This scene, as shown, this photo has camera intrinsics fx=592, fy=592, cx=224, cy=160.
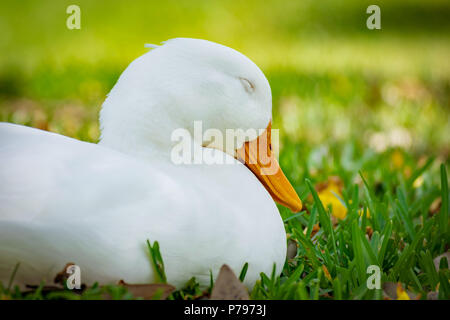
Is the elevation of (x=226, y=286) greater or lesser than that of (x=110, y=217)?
lesser

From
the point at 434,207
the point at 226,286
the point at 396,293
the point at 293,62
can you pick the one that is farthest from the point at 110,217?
the point at 293,62

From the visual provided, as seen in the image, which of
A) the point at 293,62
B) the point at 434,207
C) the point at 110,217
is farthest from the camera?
the point at 293,62

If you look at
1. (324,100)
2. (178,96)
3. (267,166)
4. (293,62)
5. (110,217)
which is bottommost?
(110,217)

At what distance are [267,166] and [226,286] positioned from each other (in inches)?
20.8

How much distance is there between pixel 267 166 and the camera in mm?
1970

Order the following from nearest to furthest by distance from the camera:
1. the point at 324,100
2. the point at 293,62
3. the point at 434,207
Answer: the point at 434,207
the point at 324,100
the point at 293,62

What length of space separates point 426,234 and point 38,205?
1419mm

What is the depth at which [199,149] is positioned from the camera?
180 centimetres

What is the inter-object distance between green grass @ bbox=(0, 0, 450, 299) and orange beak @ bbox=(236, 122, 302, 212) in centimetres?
15

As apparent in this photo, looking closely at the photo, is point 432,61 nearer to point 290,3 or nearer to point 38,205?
point 290,3

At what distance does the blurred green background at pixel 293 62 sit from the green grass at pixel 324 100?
18 mm

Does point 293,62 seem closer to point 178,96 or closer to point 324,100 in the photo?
point 324,100

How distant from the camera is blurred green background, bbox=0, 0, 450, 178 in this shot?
396 cm

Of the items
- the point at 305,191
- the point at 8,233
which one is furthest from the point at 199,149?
the point at 305,191
